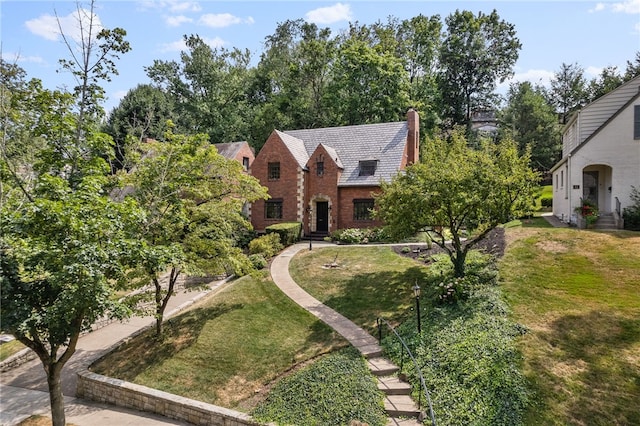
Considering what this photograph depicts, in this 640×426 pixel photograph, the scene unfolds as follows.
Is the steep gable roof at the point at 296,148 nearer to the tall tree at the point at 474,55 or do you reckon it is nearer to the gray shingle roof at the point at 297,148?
the gray shingle roof at the point at 297,148

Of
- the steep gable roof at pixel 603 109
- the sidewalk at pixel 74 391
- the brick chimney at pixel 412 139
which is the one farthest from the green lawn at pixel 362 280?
the steep gable roof at pixel 603 109

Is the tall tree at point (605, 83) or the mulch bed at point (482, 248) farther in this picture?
the tall tree at point (605, 83)

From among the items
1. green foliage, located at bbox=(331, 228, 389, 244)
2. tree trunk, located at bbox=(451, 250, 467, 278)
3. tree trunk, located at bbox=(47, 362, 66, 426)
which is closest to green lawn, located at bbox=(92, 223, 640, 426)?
tree trunk, located at bbox=(451, 250, 467, 278)

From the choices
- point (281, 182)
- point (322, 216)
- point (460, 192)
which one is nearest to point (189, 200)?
point (460, 192)

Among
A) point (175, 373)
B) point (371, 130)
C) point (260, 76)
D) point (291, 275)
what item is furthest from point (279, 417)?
point (260, 76)

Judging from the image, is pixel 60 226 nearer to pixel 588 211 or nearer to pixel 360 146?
pixel 588 211
